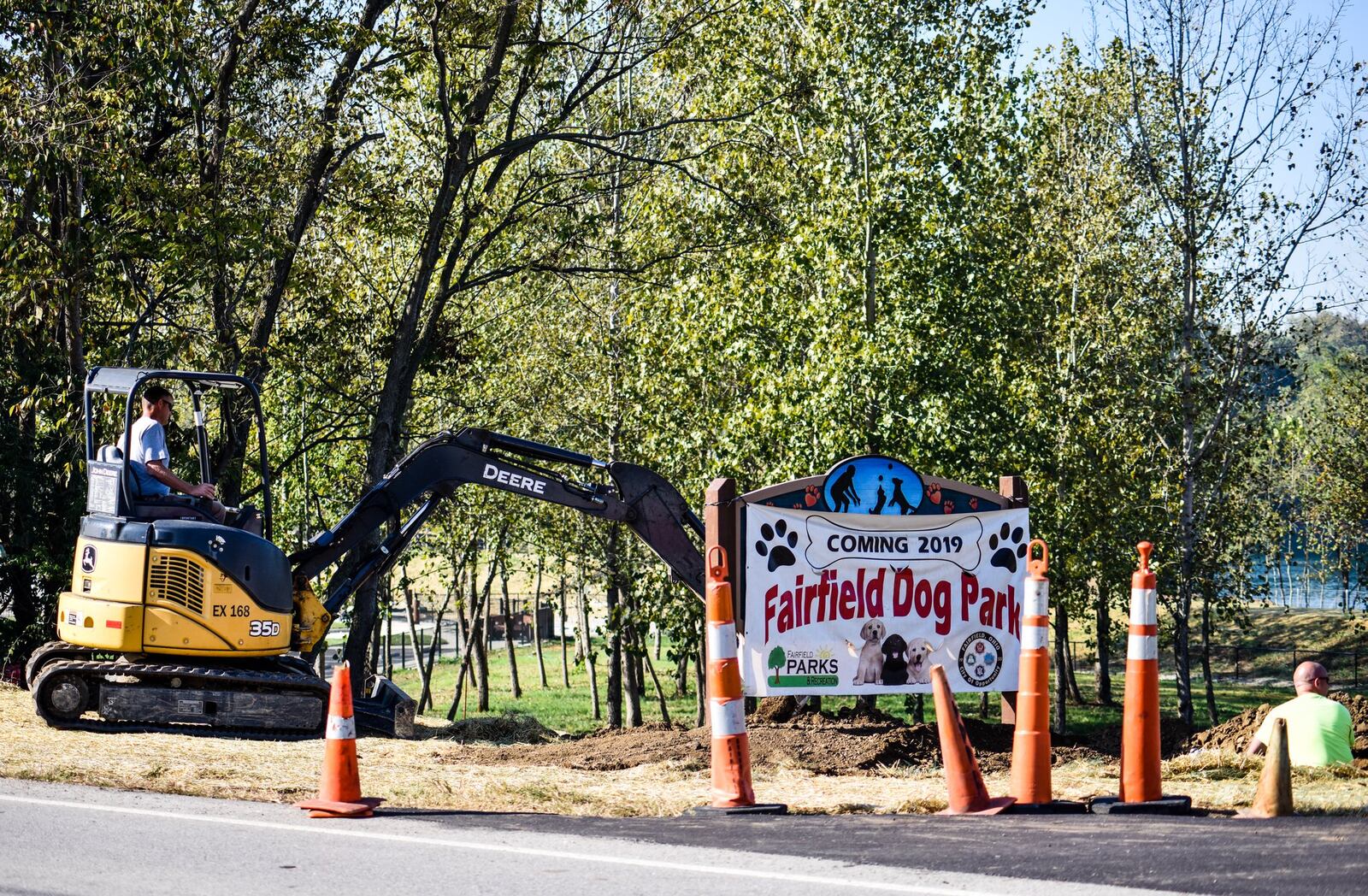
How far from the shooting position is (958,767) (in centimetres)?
817

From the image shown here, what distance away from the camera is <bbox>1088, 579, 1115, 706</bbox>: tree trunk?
33656mm

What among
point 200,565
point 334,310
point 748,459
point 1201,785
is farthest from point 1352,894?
point 334,310

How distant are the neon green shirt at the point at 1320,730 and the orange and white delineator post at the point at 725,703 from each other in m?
3.46

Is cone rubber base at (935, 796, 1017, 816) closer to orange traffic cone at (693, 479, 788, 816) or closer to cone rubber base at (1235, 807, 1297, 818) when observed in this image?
orange traffic cone at (693, 479, 788, 816)

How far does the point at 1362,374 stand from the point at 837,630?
1697 inches

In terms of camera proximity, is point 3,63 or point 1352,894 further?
point 3,63

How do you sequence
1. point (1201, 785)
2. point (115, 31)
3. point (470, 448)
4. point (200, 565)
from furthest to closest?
point (115, 31) < point (470, 448) < point (200, 565) < point (1201, 785)

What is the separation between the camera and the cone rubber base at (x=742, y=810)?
8.32 m

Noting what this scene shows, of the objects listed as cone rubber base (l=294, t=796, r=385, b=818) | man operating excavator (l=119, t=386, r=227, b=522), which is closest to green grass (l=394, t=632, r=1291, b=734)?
man operating excavator (l=119, t=386, r=227, b=522)

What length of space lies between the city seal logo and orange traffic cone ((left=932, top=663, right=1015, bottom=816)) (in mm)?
4711

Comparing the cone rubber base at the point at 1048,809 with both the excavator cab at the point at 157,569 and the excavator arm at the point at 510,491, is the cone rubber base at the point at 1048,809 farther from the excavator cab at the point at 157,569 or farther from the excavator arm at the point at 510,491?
A: the excavator cab at the point at 157,569

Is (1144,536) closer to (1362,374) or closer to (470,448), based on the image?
(470,448)

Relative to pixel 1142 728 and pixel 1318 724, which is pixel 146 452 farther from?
pixel 1318 724

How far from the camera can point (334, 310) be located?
2203 centimetres
